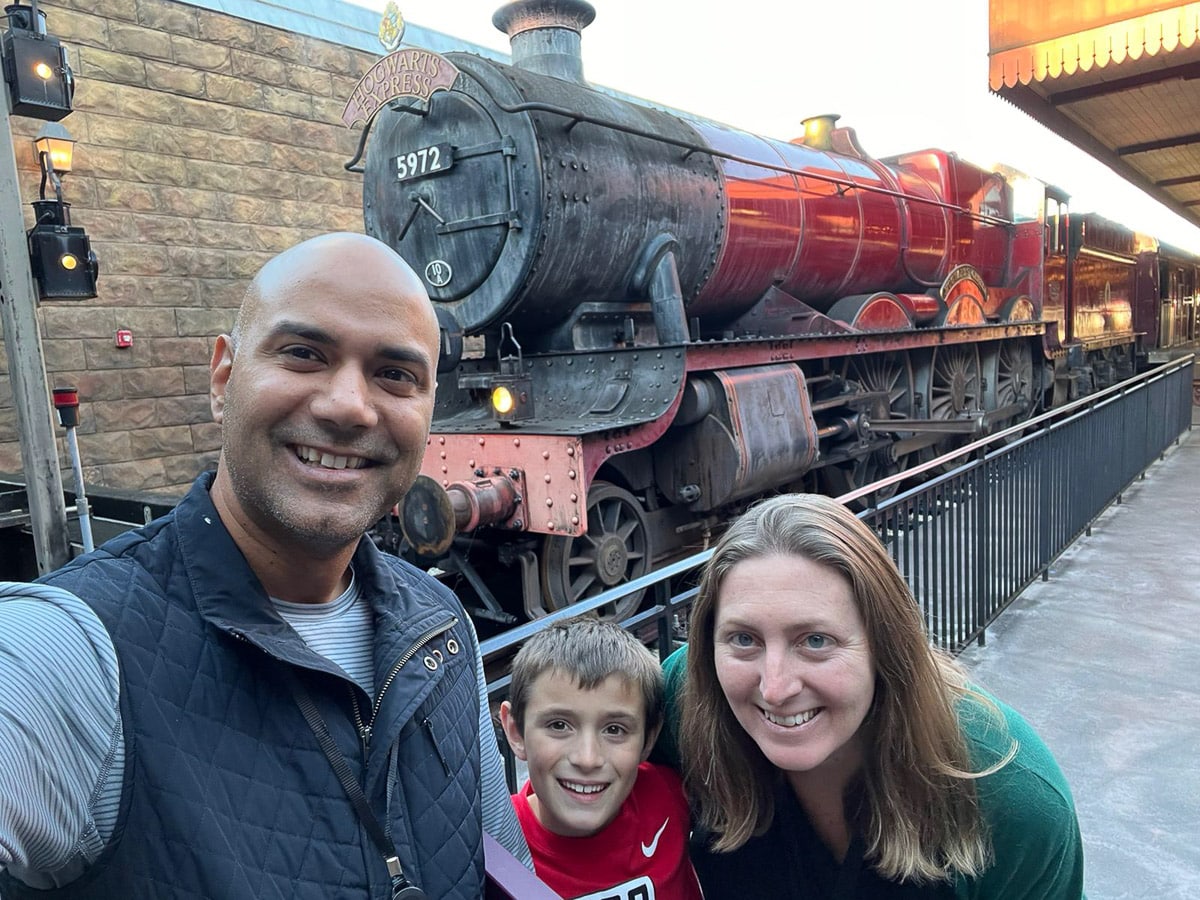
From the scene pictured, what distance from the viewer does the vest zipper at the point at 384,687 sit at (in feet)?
3.41

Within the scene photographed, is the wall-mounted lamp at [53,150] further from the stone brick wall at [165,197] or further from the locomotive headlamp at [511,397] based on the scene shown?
the locomotive headlamp at [511,397]

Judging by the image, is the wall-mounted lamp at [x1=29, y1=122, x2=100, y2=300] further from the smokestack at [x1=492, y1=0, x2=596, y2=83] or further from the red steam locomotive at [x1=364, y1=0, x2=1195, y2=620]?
the smokestack at [x1=492, y1=0, x2=596, y2=83]

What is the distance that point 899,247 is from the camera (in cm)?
755

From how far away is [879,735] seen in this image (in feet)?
4.59

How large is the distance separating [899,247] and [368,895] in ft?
25.1

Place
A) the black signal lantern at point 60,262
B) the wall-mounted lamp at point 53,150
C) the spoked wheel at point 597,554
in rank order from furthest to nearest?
the wall-mounted lamp at point 53,150 → the black signal lantern at point 60,262 → the spoked wheel at point 597,554

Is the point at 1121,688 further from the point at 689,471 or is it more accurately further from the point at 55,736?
the point at 55,736

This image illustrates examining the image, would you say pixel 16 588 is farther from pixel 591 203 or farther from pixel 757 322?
pixel 757 322

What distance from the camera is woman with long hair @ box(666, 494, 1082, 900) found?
1327 millimetres

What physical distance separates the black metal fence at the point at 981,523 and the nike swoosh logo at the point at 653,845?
1.81 feet

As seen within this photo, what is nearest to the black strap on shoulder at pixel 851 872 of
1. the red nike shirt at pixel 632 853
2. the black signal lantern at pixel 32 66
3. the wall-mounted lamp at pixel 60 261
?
the red nike shirt at pixel 632 853

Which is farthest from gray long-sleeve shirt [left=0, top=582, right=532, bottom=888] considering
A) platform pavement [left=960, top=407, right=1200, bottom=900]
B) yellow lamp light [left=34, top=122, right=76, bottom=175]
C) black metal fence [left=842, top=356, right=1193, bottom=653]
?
yellow lamp light [left=34, top=122, right=76, bottom=175]

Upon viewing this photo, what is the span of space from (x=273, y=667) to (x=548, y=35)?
5.47 m

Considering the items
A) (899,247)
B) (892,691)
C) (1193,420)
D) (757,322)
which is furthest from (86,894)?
(1193,420)
